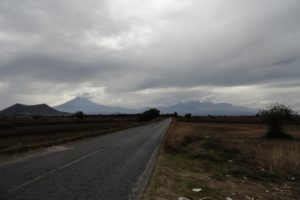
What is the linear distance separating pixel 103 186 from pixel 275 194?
18.3 feet

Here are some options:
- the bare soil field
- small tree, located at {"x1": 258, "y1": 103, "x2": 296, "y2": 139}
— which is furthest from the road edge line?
small tree, located at {"x1": 258, "y1": 103, "x2": 296, "y2": 139}

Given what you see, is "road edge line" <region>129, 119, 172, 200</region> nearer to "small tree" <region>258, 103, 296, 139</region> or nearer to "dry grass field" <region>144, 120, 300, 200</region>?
"dry grass field" <region>144, 120, 300, 200</region>

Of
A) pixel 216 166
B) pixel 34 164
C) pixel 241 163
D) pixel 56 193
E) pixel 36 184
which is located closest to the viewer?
pixel 56 193

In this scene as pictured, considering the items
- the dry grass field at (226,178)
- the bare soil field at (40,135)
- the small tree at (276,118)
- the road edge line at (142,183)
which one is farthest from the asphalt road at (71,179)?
the small tree at (276,118)

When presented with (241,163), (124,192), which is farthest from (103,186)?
(241,163)

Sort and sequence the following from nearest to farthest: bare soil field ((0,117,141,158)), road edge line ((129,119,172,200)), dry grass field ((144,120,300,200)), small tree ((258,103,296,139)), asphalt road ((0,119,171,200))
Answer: asphalt road ((0,119,171,200)) → road edge line ((129,119,172,200)) → dry grass field ((144,120,300,200)) → bare soil field ((0,117,141,158)) → small tree ((258,103,296,139))

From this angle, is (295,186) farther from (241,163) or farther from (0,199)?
(0,199)

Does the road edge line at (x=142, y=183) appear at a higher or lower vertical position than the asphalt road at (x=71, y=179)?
lower

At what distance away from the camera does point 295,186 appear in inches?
529

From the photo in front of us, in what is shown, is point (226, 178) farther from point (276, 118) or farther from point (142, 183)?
point (276, 118)

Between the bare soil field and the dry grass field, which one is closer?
the dry grass field

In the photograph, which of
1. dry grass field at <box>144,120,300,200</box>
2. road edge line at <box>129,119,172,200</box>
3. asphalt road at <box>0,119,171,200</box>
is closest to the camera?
asphalt road at <box>0,119,171,200</box>

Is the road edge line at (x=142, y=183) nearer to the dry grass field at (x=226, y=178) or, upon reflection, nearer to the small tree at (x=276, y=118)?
the dry grass field at (x=226, y=178)

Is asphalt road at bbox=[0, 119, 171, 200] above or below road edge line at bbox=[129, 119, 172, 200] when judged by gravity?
above
